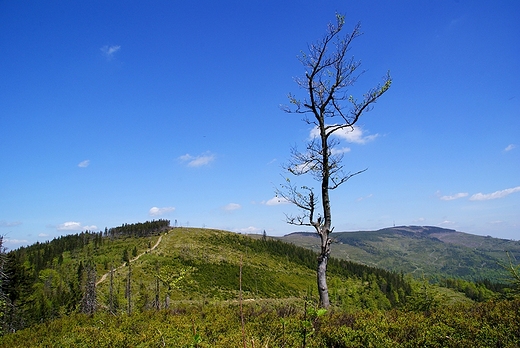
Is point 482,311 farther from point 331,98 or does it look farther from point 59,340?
point 59,340

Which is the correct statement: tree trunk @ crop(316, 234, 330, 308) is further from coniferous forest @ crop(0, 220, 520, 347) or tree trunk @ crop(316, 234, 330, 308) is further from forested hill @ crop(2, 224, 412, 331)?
forested hill @ crop(2, 224, 412, 331)

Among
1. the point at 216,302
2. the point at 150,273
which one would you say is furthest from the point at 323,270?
the point at 150,273

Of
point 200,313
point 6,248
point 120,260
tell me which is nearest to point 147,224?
point 120,260

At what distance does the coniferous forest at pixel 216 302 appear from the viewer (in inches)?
190

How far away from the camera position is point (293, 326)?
590cm

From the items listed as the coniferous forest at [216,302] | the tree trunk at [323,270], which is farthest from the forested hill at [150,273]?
the tree trunk at [323,270]

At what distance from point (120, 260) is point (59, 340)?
4435 inches

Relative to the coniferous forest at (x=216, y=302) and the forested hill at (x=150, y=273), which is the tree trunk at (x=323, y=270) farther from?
the forested hill at (x=150, y=273)

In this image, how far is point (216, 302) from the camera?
12.6m

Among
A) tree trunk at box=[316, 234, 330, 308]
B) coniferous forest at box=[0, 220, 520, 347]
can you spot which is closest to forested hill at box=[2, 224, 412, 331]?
coniferous forest at box=[0, 220, 520, 347]

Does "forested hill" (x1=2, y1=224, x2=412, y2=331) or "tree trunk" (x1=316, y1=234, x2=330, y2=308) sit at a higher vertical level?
"tree trunk" (x1=316, y1=234, x2=330, y2=308)

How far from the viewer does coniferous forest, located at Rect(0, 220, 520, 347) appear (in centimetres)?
482

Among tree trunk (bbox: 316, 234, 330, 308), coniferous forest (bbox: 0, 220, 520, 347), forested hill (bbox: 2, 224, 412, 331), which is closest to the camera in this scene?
coniferous forest (bbox: 0, 220, 520, 347)

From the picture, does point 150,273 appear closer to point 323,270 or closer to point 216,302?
point 216,302
